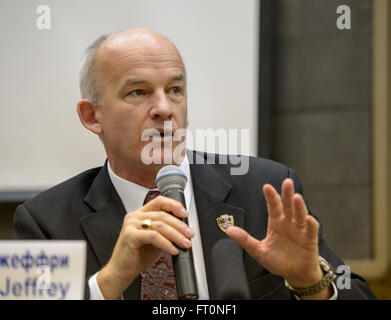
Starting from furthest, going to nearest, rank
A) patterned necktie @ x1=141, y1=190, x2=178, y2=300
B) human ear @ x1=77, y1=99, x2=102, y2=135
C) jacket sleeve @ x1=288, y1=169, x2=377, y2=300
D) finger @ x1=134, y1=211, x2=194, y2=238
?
human ear @ x1=77, y1=99, x2=102, y2=135 < patterned necktie @ x1=141, y1=190, x2=178, y2=300 < jacket sleeve @ x1=288, y1=169, x2=377, y2=300 < finger @ x1=134, y1=211, x2=194, y2=238

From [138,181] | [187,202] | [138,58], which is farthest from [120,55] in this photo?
[187,202]

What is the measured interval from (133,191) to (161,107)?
33 cm

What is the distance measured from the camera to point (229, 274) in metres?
0.94

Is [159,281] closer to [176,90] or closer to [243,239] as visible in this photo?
[243,239]

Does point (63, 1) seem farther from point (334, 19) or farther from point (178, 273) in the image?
point (178, 273)

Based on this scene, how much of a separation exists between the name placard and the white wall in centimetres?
153

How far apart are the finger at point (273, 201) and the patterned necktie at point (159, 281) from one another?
1.44ft

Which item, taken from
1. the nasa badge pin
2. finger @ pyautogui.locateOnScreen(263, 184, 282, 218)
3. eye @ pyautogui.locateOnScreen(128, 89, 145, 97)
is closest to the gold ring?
finger @ pyautogui.locateOnScreen(263, 184, 282, 218)

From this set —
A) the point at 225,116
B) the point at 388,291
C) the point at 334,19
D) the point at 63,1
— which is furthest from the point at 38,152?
the point at 388,291

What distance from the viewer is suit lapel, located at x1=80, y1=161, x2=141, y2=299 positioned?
149 cm

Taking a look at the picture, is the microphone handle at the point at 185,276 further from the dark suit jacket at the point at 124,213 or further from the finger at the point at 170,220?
the dark suit jacket at the point at 124,213

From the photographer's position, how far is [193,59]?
251cm

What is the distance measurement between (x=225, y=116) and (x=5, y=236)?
131 centimetres

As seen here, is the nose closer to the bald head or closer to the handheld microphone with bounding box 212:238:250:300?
the bald head
